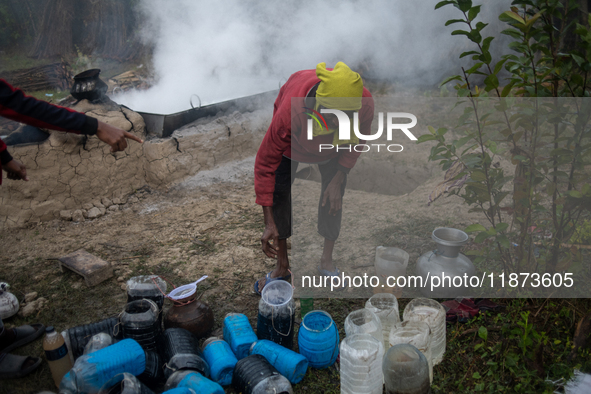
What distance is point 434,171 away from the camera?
629 centimetres

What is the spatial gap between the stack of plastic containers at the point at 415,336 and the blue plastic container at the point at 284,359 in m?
0.62

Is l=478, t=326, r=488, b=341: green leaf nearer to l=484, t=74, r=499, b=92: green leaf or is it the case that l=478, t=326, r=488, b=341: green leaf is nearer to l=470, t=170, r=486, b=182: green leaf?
l=470, t=170, r=486, b=182: green leaf

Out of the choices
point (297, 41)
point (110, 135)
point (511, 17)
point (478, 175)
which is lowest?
point (478, 175)

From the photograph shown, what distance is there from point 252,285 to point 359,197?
256 cm

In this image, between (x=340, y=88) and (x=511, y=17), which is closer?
(x=511, y=17)

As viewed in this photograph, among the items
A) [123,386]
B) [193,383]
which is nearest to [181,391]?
[193,383]

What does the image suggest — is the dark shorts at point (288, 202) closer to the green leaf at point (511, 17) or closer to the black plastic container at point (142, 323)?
the black plastic container at point (142, 323)

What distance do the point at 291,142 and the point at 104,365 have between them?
1.97 meters

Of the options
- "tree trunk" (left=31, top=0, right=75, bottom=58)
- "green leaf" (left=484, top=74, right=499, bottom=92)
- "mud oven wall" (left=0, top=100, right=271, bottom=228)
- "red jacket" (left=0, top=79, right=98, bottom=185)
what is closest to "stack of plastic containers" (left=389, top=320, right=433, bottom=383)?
"green leaf" (left=484, top=74, right=499, bottom=92)

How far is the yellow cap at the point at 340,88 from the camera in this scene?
2600 millimetres

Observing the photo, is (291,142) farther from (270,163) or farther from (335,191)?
(335,191)

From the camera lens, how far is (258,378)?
227 centimetres

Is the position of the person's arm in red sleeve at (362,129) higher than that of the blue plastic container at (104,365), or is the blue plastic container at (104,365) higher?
the person's arm in red sleeve at (362,129)

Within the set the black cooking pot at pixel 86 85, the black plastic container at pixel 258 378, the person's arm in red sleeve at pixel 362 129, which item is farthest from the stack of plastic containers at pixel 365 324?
the black cooking pot at pixel 86 85
